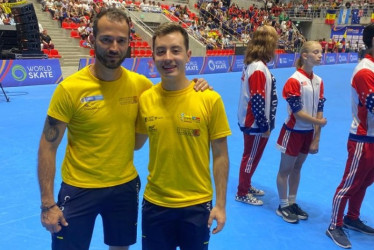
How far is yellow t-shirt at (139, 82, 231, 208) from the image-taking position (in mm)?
1882

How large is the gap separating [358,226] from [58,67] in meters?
10.9

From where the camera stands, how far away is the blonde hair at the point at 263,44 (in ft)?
11.2

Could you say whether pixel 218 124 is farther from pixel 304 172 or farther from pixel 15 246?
pixel 304 172

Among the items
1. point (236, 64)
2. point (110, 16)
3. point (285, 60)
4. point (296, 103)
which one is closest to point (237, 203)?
point (296, 103)

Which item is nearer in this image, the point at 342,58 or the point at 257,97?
the point at 257,97

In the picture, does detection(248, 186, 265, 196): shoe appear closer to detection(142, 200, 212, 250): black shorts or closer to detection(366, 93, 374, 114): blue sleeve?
detection(366, 93, 374, 114): blue sleeve

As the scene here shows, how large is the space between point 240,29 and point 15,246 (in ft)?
85.1

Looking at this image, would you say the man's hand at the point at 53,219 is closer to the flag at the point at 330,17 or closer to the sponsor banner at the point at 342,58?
the sponsor banner at the point at 342,58

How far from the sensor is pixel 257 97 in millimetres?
3404

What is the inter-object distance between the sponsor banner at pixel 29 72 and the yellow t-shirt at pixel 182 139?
982cm

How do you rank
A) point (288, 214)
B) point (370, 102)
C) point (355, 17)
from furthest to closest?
1. point (355, 17)
2. point (288, 214)
3. point (370, 102)

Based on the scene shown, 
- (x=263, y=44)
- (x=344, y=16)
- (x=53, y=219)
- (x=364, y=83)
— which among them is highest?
(x=344, y=16)

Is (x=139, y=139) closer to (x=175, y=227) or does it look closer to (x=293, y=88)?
(x=175, y=227)

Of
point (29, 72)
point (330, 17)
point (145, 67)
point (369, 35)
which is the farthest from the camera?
point (330, 17)
